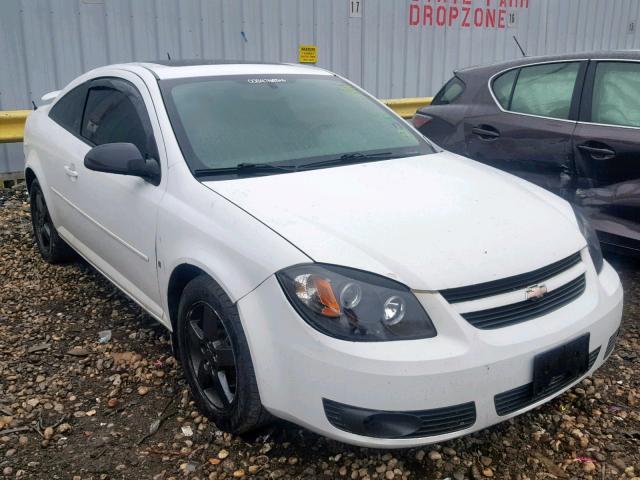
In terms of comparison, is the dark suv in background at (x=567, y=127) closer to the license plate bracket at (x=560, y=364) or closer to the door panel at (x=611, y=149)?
the door panel at (x=611, y=149)

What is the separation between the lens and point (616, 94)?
13.4ft

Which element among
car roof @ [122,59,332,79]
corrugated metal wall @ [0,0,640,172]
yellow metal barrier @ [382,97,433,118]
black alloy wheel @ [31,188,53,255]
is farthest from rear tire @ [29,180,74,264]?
yellow metal barrier @ [382,97,433,118]

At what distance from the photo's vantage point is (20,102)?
6848mm

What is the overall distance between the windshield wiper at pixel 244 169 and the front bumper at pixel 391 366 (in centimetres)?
77

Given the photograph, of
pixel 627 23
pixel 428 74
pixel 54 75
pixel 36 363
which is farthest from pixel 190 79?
pixel 627 23

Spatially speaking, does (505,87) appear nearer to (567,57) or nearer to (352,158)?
(567,57)

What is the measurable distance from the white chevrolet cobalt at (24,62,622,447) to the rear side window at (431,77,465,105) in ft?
5.55

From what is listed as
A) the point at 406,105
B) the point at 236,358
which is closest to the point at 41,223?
the point at 236,358

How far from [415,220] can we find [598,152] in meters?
2.12

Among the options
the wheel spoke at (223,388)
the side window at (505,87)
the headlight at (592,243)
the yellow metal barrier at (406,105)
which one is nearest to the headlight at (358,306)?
the wheel spoke at (223,388)

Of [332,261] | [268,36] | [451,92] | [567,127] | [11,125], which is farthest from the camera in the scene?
[268,36]

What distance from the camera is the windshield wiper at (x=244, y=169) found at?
284cm

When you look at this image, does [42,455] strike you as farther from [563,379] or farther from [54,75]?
[54,75]

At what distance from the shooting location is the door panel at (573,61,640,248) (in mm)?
3848
